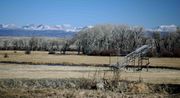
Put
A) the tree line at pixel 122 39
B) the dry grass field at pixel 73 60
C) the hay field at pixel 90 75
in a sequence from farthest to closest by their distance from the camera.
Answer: the tree line at pixel 122 39, the dry grass field at pixel 73 60, the hay field at pixel 90 75

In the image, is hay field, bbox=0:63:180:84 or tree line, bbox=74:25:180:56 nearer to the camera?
hay field, bbox=0:63:180:84

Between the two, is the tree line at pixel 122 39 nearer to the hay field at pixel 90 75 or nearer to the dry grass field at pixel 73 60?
the dry grass field at pixel 73 60

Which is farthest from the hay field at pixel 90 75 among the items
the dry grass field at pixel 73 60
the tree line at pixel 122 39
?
the tree line at pixel 122 39

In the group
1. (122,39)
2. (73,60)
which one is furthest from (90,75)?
(122,39)

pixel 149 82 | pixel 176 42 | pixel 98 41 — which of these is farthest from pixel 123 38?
pixel 149 82

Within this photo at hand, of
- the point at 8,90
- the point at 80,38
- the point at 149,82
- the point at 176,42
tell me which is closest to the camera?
the point at 8,90

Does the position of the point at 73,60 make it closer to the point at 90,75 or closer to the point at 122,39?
the point at 90,75

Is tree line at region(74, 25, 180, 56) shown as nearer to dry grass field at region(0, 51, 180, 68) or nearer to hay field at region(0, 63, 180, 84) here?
dry grass field at region(0, 51, 180, 68)

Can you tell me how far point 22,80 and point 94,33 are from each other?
5130 inches

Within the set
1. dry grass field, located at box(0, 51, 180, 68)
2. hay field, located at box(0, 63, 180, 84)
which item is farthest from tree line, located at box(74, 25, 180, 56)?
hay field, located at box(0, 63, 180, 84)

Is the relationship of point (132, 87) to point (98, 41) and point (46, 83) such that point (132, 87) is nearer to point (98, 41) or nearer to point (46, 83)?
point (46, 83)

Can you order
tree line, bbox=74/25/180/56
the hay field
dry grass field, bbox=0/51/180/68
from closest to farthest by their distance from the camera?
1. the hay field
2. dry grass field, bbox=0/51/180/68
3. tree line, bbox=74/25/180/56

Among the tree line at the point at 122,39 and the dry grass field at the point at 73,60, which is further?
the tree line at the point at 122,39

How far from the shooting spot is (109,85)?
36188 millimetres
